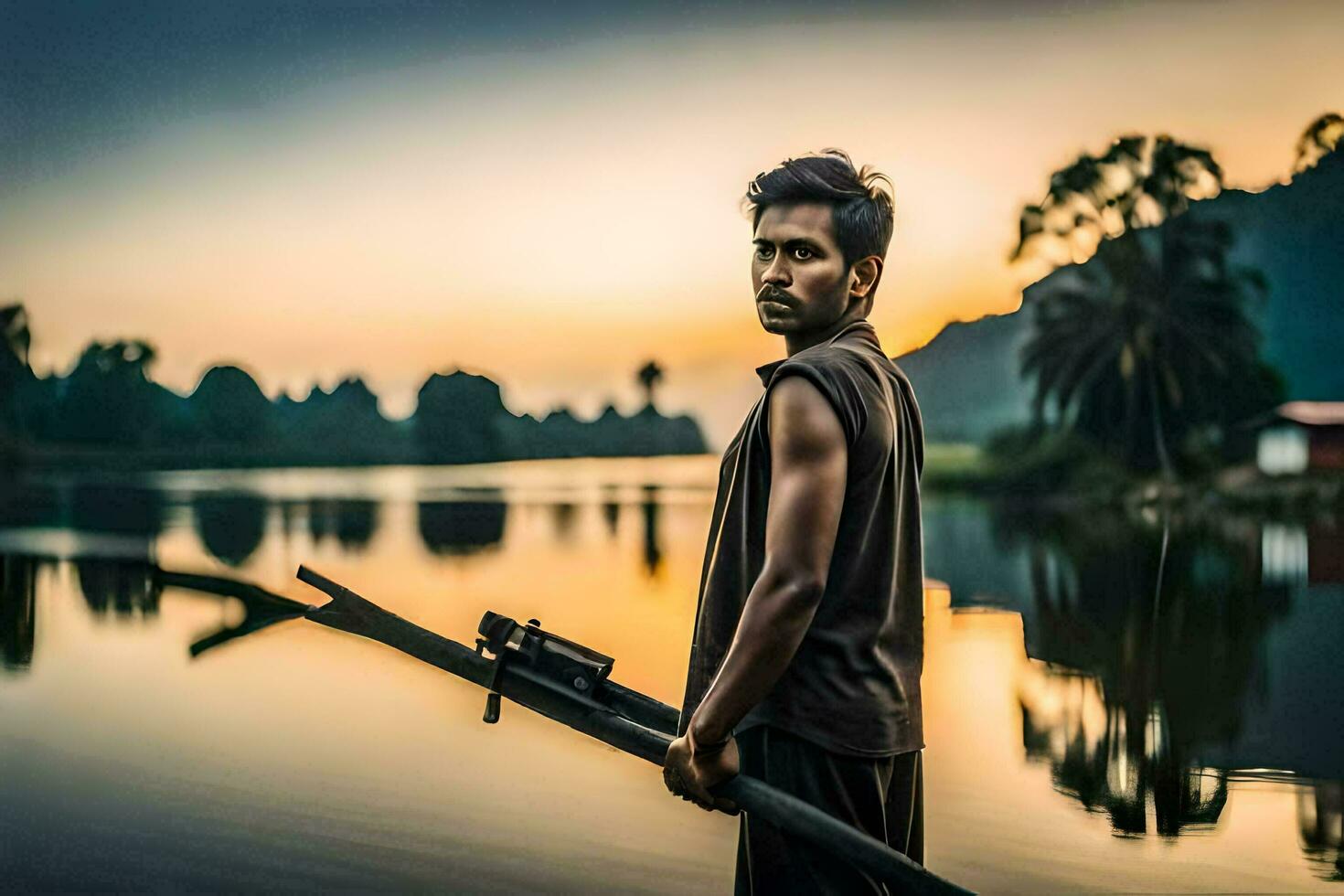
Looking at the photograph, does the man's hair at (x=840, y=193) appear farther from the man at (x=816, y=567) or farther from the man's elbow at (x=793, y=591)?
the man's elbow at (x=793, y=591)

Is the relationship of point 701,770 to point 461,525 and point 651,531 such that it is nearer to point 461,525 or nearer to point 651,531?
point 651,531

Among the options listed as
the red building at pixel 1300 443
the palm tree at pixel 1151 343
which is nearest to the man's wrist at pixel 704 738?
the palm tree at pixel 1151 343

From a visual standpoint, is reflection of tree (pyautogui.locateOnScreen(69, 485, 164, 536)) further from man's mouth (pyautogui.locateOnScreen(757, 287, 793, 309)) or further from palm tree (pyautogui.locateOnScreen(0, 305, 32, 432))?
man's mouth (pyautogui.locateOnScreen(757, 287, 793, 309))

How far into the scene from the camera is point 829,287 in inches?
72.4

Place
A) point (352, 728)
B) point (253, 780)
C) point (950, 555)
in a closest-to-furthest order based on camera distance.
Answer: point (253, 780)
point (352, 728)
point (950, 555)

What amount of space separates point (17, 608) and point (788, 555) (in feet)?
70.8

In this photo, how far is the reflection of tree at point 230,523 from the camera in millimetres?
29422

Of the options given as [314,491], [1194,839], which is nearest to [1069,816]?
[1194,839]

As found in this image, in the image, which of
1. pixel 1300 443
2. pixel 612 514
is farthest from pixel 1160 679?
pixel 612 514

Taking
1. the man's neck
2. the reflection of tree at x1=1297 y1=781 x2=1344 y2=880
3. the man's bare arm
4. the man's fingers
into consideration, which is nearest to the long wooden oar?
the man's fingers

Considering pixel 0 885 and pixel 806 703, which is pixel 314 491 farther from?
pixel 806 703

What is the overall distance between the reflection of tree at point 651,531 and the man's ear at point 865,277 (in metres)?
22.5

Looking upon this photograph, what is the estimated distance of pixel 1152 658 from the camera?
13258mm

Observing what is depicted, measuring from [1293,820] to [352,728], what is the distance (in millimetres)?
6953
